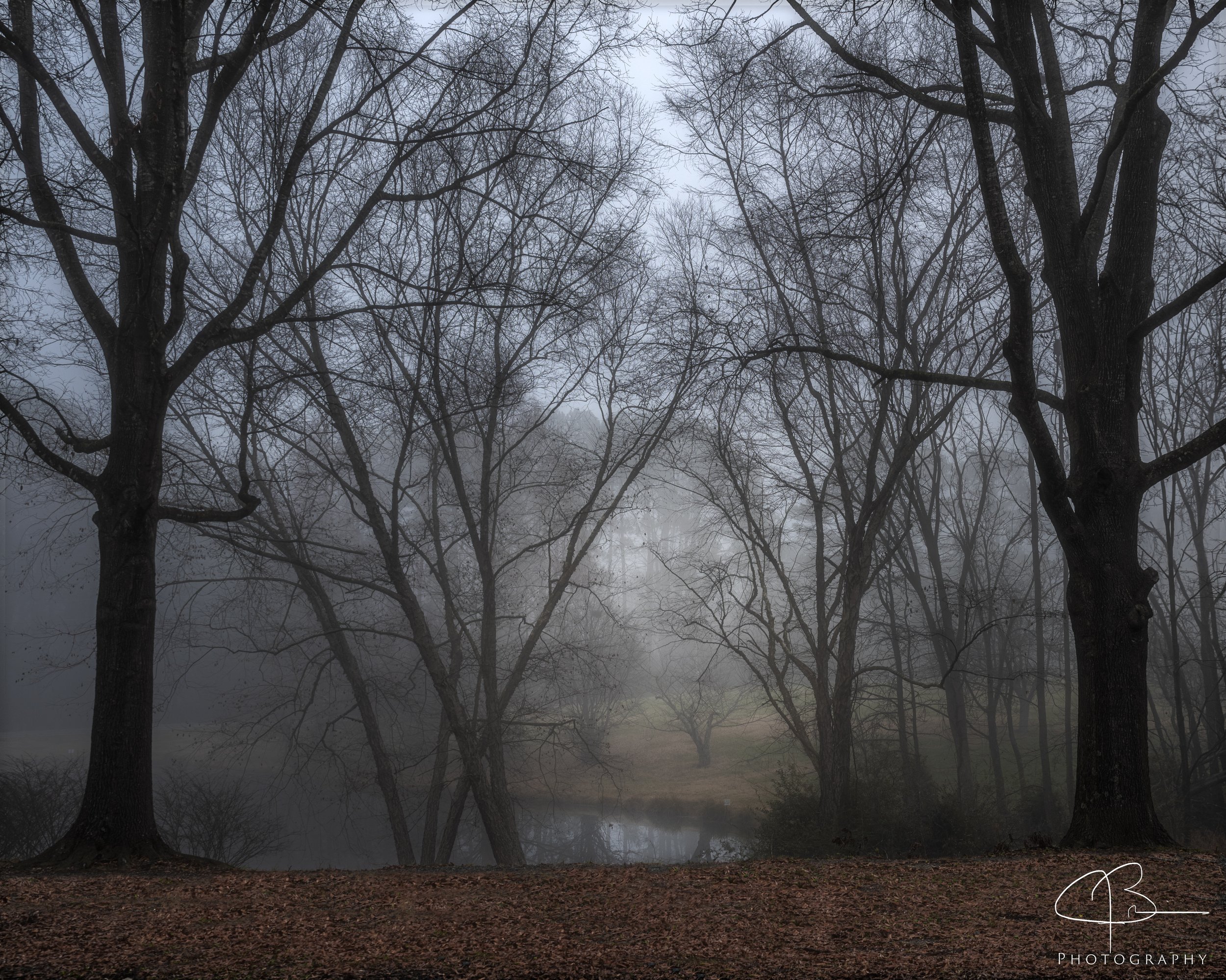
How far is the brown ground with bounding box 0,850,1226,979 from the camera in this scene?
2600mm

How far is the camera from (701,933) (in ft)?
9.61

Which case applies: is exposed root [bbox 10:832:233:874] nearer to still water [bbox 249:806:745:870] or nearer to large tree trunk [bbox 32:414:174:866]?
→ large tree trunk [bbox 32:414:174:866]

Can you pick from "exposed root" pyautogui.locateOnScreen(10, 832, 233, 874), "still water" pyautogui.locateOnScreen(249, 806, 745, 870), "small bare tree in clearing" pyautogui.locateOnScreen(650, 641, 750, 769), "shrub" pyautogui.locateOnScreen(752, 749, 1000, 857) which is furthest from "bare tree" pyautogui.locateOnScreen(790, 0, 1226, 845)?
"small bare tree in clearing" pyautogui.locateOnScreen(650, 641, 750, 769)

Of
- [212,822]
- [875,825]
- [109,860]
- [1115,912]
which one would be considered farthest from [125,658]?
[212,822]

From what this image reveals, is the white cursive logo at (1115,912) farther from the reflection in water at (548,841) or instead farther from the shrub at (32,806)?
the reflection in water at (548,841)

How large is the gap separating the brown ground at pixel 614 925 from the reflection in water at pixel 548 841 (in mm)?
13154

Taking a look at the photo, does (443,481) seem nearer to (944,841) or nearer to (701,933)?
(944,841)

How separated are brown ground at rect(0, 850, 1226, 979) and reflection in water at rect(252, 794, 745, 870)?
13154 millimetres

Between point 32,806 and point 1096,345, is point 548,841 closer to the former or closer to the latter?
point 32,806

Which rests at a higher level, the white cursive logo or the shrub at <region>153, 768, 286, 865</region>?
the white cursive logo

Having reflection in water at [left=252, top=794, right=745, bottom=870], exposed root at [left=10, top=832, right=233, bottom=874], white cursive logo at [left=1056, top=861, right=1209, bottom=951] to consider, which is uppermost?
white cursive logo at [left=1056, top=861, right=1209, bottom=951]

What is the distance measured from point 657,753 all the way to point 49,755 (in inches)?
586

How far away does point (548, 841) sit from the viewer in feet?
61.7

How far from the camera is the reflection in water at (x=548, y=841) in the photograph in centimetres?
1720
